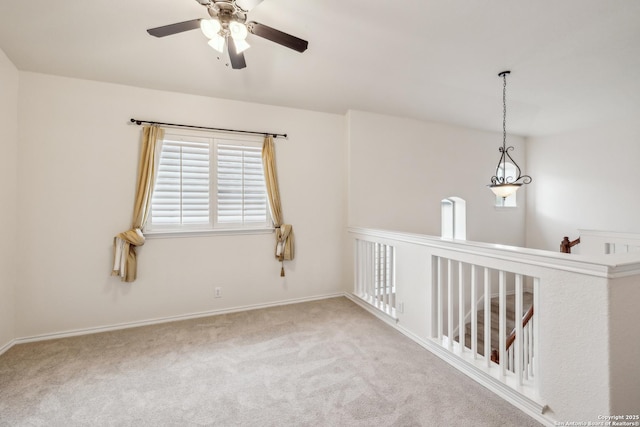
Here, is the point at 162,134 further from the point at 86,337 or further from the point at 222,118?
the point at 86,337

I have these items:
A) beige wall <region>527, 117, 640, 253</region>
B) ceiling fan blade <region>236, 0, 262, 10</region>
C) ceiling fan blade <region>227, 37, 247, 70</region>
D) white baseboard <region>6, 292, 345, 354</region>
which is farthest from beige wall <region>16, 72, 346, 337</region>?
beige wall <region>527, 117, 640, 253</region>

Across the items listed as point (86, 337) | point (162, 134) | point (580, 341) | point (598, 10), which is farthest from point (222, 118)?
point (580, 341)

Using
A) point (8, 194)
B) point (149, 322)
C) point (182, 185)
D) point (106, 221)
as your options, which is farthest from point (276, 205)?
point (8, 194)

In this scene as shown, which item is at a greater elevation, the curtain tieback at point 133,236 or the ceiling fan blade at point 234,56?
the ceiling fan blade at point 234,56

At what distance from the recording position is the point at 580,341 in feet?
4.81

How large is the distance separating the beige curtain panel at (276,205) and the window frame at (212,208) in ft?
0.34

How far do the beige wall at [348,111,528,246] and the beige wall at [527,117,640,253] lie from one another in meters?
0.45

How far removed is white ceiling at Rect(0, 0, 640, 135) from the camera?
198 centimetres

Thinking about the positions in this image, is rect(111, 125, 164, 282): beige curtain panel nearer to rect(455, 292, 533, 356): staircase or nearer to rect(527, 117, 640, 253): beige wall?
rect(455, 292, 533, 356): staircase

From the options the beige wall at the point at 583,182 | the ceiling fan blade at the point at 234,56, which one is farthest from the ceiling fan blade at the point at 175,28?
the beige wall at the point at 583,182

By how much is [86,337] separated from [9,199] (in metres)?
1.52

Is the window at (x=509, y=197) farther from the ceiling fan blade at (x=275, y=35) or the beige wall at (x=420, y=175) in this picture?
the ceiling fan blade at (x=275, y=35)

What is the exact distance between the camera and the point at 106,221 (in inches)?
117

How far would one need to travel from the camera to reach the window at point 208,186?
318cm
